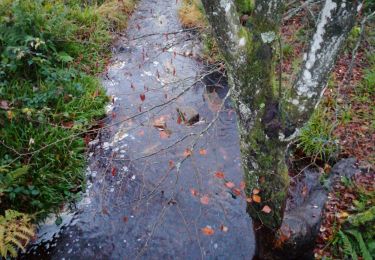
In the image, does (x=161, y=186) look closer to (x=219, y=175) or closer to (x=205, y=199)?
(x=205, y=199)

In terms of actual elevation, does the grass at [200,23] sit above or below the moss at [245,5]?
below

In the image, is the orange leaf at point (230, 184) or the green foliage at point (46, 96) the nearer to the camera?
the green foliage at point (46, 96)

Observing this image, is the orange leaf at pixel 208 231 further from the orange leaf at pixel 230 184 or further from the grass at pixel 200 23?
the grass at pixel 200 23

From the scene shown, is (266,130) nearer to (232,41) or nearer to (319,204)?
(232,41)

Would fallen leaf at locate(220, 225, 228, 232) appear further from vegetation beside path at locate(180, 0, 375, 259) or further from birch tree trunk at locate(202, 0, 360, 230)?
birch tree trunk at locate(202, 0, 360, 230)

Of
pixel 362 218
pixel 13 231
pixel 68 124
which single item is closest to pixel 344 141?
pixel 362 218

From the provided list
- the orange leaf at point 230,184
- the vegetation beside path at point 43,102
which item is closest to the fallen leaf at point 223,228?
the orange leaf at point 230,184

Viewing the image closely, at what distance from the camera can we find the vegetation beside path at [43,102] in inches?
181

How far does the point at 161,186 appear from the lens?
5199mm

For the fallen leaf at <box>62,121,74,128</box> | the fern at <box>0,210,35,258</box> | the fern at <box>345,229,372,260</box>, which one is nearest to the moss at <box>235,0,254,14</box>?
the fallen leaf at <box>62,121,74,128</box>

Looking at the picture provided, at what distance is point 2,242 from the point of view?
400 centimetres

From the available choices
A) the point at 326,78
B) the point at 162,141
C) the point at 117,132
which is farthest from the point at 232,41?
the point at 117,132

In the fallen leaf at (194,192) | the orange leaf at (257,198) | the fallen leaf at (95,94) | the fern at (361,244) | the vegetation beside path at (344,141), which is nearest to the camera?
the orange leaf at (257,198)

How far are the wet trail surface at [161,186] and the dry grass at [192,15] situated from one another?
1.75 meters
